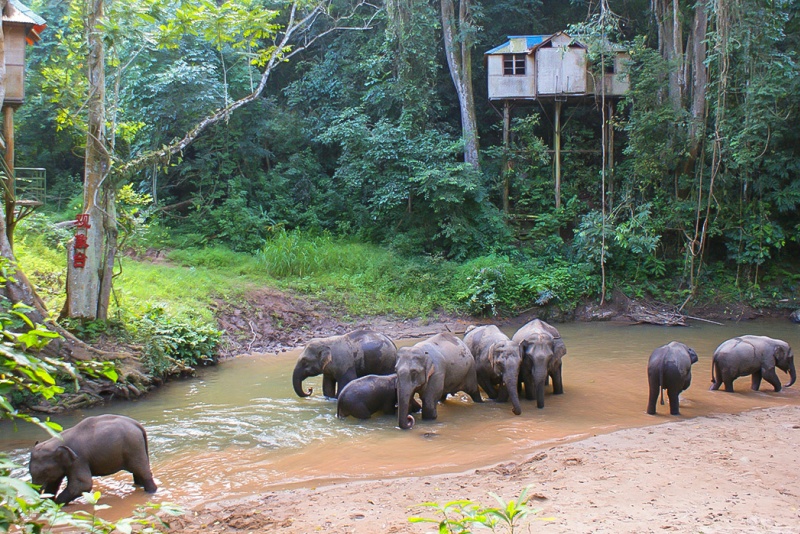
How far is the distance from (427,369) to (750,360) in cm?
503

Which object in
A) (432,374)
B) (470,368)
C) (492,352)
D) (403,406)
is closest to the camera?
(403,406)

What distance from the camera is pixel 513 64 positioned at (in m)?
22.7

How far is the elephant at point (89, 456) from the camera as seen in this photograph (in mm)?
6195

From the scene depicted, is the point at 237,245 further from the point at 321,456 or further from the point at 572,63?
the point at 321,456

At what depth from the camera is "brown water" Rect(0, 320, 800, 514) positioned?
726 centimetres

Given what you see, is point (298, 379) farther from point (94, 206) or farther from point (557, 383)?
point (94, 206)

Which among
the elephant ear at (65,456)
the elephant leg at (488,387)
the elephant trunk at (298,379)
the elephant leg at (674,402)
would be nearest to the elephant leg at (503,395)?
the elephant leg at (488,387)

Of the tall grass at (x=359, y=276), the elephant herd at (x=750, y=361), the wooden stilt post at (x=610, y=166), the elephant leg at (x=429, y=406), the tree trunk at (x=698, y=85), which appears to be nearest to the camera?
the elephant leg at (x=429, y=406)

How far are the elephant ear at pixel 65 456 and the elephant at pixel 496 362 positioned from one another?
17.8 ft

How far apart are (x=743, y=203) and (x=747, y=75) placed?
355 centimetres

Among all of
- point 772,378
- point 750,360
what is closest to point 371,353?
point 750,360

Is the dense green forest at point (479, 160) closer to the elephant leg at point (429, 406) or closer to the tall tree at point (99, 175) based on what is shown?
the tall tree at point (99, 175)

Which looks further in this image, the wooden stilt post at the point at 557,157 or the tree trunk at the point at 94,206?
the wooden stilt post at the point at 557,157

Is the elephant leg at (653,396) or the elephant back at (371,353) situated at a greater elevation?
the elephant back at (371,353)
